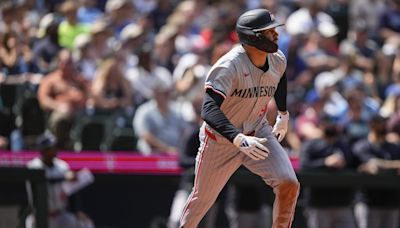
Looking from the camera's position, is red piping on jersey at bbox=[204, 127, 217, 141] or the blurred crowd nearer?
red piping on jersey at bbox=[204, 127, 217, 141]

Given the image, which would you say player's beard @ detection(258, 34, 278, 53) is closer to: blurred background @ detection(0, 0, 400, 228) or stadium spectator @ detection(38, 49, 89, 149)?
blurred background @ detection(0, 0, 400, 228)

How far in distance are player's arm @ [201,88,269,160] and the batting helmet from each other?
0.51 metres

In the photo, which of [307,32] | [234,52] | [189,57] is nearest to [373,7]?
[307,32]

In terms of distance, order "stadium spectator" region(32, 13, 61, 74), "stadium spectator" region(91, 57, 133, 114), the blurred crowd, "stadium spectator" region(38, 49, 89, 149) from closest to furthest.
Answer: "stadium spectator" region(38, 49, 89, 149)
the blurred crowd
"stadium spectator" region(91, 57, 133, 114)
"stadium spectator" region(32, 13, 61, 74)

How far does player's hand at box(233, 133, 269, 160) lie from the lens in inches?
272

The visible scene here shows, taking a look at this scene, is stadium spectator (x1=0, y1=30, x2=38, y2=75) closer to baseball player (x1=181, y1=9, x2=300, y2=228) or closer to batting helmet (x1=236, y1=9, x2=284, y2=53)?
baseball player (x1=181, y1=9, x2=300, y2=228)

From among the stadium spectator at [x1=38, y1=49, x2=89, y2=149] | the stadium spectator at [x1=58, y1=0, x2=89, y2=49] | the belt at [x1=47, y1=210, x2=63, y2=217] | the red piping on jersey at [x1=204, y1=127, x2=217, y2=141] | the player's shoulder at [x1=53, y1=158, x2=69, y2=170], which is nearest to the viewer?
the red piping on jersey at [x1=204, y1=127, x2=217, y2=141]

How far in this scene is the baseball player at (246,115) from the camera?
729cm

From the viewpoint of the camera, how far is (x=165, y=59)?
541 inches

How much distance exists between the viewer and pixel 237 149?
25.0ft

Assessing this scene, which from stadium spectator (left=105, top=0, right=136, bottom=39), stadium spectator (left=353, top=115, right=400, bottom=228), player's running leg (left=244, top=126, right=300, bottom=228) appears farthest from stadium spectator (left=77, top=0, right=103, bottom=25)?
player's running leg (left=244, top=126, right=300, bottom=228)

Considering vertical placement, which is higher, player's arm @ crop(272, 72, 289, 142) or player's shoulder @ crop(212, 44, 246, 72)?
player's shoulder @ crop(212, 44, 246, 72)

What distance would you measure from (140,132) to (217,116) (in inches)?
198

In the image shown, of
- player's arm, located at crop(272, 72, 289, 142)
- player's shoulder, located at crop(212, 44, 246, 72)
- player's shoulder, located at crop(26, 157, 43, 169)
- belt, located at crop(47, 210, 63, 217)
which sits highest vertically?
player's shoulder, located at crop(212, 44, 246, 72)
